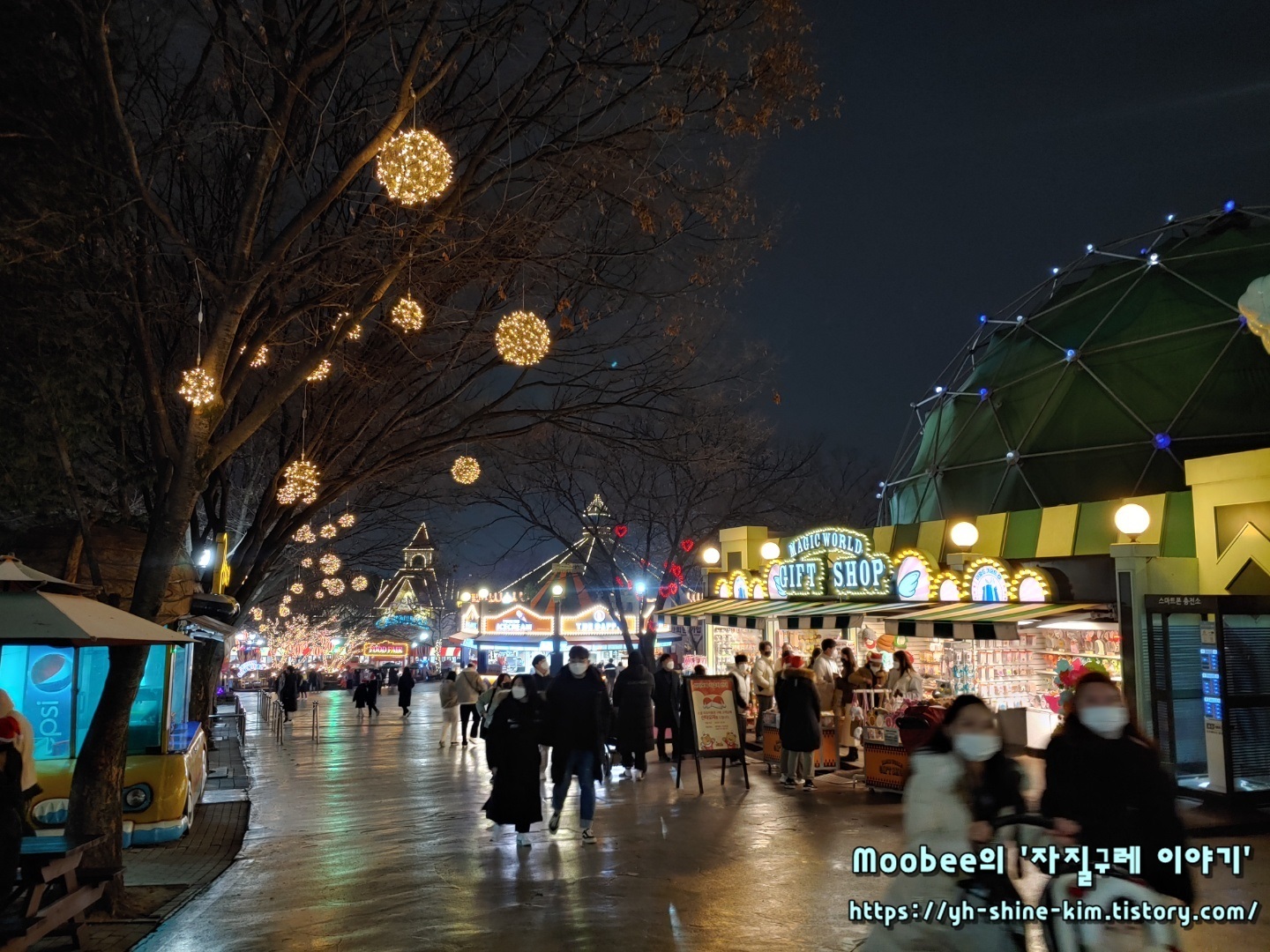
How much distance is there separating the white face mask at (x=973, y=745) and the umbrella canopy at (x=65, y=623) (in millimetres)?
6013

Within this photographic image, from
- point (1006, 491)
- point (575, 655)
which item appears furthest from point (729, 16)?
point (1006, 491)

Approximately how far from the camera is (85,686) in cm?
1085

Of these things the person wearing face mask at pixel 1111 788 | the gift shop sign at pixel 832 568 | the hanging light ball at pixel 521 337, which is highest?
the hanging light ball at pixel 521 337

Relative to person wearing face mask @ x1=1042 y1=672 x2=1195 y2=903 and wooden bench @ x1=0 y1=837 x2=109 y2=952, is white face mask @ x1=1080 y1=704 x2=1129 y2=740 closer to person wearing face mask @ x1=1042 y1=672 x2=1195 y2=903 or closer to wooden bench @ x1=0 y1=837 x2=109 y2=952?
person wearing face mask @ x1=1042 y1=672 x2=1195 y2=903

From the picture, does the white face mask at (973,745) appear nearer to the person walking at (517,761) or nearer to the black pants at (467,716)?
the person walking at (517,761)

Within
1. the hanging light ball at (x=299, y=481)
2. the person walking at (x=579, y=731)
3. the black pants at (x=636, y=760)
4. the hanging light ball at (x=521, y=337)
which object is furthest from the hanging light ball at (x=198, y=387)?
the black pants at (x=636, y=760)

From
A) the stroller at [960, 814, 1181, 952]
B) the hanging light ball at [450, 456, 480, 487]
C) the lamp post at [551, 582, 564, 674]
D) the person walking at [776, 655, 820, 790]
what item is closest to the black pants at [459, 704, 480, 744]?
the hanging light ball at [450, 456, 480, 487]

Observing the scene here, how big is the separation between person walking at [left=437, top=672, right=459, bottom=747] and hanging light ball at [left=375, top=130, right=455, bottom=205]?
45.5 feet

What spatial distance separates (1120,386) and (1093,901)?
16212 millimetres

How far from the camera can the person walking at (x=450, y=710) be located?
19.4 meters

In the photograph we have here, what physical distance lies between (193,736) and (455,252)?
7151 millimetres

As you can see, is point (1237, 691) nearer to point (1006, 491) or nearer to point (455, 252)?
point (1006, 491)

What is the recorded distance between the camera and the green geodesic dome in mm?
16750

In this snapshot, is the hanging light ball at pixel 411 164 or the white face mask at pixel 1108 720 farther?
the hanging light ball at pixel 411 164
